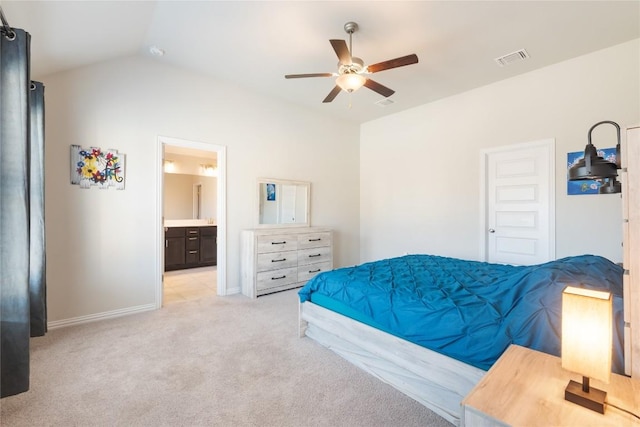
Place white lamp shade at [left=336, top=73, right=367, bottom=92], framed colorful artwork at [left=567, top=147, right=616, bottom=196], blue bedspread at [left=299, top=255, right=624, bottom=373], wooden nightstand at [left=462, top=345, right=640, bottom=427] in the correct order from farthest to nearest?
framed colorful artwork at [left=567, top=147, right=616, bottom=196]
white lamp shade at [left=336, top=73, right=367, bottom=92]
blue bedspread at [left=299, top=255, right=624, bottom=373]
wooden nightstand at [left=462, top=345, right=640, bottom=427]

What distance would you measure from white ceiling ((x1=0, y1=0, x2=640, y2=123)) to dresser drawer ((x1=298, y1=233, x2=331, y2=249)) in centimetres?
239

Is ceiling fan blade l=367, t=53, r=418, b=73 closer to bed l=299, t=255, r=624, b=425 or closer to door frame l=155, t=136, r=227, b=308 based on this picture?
bed l=299, t=255, r=624, b=425

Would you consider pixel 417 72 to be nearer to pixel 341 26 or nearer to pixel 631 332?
pixel 341 26

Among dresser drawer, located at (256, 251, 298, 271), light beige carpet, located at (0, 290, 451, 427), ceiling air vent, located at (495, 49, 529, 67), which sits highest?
ceiling air vent, located at (495, 49, 529, 67)

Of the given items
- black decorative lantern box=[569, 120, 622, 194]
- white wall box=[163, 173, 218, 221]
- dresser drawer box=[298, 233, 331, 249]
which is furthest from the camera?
white wall box=[163, 173, 218, 221]

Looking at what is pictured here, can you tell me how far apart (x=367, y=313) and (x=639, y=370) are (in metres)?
1.38

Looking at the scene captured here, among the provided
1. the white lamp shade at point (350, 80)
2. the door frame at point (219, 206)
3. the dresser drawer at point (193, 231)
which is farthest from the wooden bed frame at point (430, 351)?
the dresser drawer at point (193, 231)

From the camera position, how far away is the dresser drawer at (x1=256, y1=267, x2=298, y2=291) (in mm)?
4082

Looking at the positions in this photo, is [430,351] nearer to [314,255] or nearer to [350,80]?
[350,80]

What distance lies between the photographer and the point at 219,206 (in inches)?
163

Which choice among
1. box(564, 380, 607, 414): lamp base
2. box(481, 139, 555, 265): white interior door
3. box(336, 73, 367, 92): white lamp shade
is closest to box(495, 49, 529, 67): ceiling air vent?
box(481, 139, 555, 265): white interior door

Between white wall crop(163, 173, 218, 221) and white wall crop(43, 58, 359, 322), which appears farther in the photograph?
white wall crop(163, 173, 218, 221)

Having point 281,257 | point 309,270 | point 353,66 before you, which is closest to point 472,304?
point 353,66

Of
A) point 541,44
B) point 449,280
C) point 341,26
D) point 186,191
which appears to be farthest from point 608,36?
point 186,191
